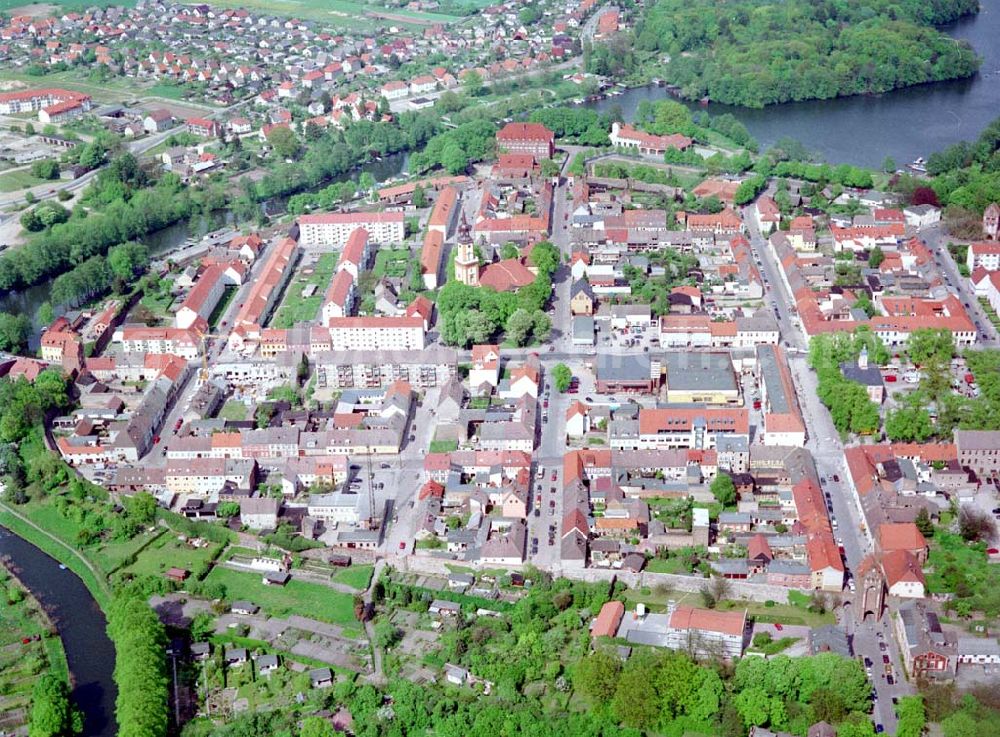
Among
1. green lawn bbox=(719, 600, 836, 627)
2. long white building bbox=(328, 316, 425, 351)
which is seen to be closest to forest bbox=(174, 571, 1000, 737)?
green lawn bbox=(719, 600, 836, 627)

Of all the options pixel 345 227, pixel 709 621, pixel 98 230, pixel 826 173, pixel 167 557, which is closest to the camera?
pixel 709 621

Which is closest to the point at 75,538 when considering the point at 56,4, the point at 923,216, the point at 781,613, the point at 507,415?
the point at 507,415

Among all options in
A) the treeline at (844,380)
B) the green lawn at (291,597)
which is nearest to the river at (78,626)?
the green lawn at (291,597)

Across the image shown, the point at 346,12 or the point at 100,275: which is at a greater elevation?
the point at 100,275

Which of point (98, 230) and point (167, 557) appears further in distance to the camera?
point (98, 230)

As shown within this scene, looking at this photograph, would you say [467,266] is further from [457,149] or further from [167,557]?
[167,557]

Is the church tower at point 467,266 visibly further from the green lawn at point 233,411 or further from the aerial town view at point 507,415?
the green lawn at point 233,411
